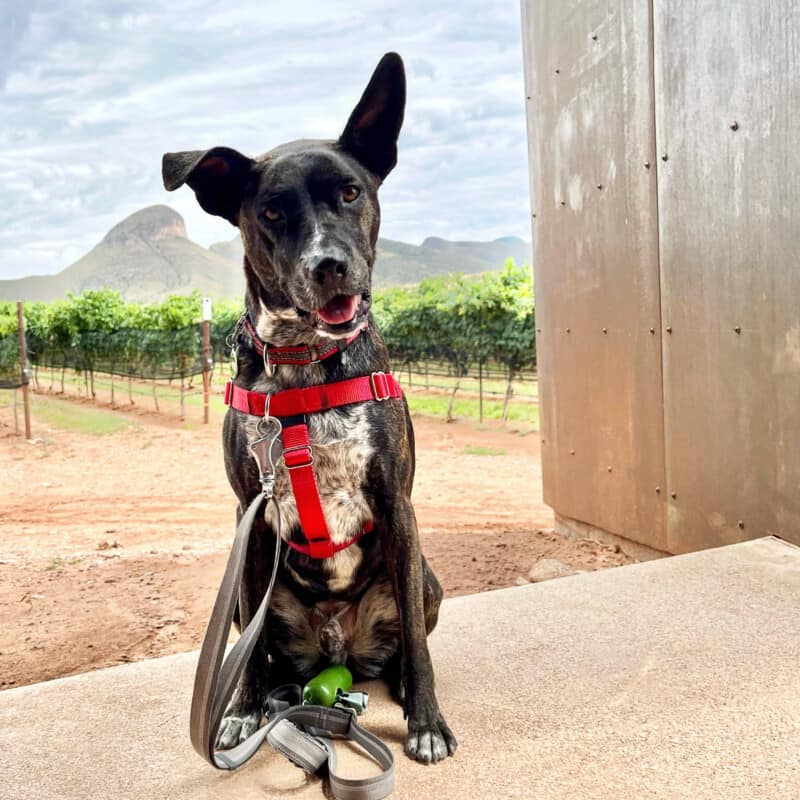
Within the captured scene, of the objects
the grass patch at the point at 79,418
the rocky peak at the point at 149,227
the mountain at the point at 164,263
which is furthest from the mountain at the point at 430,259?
the grass patch at the point at 79,418

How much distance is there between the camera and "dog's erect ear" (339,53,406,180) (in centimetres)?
157

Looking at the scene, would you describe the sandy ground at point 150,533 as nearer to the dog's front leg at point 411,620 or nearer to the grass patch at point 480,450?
the grass patch at point 480,450

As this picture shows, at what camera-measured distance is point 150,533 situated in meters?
8.09

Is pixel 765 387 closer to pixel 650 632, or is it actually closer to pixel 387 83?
pixel 650 632

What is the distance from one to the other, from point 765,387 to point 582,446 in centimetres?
159

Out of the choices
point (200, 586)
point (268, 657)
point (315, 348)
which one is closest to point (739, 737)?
point (268, 657)

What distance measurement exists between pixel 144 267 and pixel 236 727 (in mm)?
95584

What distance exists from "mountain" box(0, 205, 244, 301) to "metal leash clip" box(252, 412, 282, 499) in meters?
77.5

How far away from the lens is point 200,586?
239 inches

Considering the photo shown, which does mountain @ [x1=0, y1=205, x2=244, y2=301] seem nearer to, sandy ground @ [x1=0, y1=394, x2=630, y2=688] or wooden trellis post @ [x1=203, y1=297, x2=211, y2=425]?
wooden trellis post @ [x1=203, y1=297, x2=211, y2=425]

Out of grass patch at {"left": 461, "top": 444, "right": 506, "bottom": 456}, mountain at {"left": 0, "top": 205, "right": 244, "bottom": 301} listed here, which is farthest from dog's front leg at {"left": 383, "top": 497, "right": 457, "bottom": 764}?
mountain at {"left": 0, "top": 205, "right": 244, "bottom": 301}

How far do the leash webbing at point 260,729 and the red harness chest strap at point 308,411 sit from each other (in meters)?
0.07

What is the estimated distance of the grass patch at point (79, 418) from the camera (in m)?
14.5

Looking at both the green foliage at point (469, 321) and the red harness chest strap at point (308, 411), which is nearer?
the red harness chest strap at point (308, 411)
